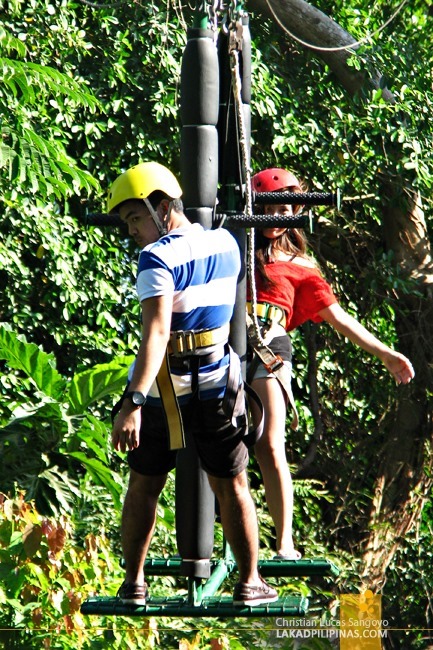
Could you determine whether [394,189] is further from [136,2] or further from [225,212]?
[225,212]

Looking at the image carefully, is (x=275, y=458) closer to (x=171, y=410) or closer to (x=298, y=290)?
(x=298, y=290)

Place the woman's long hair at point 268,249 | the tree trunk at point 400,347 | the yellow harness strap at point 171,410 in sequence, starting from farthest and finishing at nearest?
the tree trunk at point 400,347, the woman's long hair at point 268,249, the yellow harness strap at point 171,410

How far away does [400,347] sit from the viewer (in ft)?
33.6

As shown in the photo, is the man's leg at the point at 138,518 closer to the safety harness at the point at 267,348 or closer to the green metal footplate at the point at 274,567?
the green metal footplate at the point at 274,567

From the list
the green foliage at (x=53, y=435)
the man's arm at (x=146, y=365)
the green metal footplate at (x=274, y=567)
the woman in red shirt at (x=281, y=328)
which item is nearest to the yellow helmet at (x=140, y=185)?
the man's arm at (x=146, y=365)

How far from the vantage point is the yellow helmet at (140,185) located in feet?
11.8

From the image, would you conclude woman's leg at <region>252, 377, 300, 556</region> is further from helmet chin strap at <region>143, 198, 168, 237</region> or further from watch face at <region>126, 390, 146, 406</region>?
watch face at <region>126, 390, 146, 406</region>

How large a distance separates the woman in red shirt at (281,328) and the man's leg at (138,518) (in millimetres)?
797

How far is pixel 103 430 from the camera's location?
7156 mm

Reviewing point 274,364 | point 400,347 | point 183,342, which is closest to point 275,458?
point 274,364

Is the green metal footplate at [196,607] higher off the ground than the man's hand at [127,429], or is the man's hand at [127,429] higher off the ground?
the man's hand at [127,429]

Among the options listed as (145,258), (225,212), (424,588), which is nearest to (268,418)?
(225,212)

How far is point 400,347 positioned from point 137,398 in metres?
7.04

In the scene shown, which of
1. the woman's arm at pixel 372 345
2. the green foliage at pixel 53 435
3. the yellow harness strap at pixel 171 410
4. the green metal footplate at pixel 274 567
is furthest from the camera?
the green foliage at pixel 53 435
